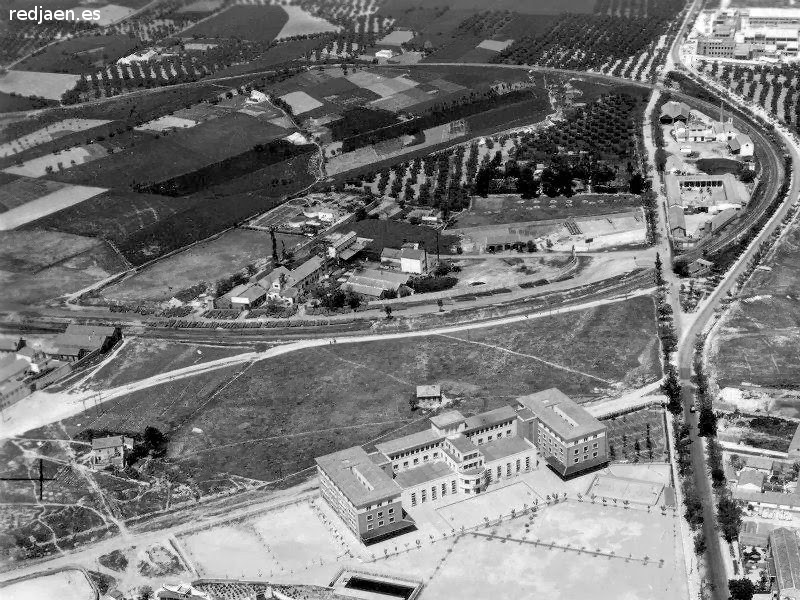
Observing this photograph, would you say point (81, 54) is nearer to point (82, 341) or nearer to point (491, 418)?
point (82, 341)

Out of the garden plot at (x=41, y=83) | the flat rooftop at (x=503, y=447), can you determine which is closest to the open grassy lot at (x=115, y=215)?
the garden plot at (x=41, y=83)

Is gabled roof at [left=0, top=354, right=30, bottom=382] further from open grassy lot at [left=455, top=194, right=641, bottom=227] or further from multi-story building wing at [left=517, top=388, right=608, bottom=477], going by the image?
open grassy lot at [left=455, top=194, right=641, bottom=227]

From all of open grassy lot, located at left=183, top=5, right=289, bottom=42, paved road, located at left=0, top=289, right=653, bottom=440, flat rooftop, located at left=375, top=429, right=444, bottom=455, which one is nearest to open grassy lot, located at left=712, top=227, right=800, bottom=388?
paved road, located at left=0, top=289, right=653, bottom=440

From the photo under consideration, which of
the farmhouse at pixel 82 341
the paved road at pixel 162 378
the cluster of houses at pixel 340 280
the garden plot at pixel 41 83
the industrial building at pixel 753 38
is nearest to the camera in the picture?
the paved road at pixel 162 378

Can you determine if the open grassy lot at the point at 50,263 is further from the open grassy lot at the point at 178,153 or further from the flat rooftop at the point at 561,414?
the flat rooftop at the point at 561,414

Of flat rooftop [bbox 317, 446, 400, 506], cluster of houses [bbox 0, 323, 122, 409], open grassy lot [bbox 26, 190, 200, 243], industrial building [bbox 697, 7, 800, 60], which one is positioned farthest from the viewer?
industrial building [bbox 697, 7, 800, 60]
